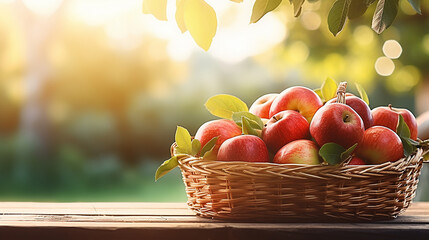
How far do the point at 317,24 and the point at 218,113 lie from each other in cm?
415

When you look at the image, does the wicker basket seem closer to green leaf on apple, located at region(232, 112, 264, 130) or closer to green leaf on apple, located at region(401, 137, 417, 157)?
green leaf on apple, located at region(401, 137, 417, 157)

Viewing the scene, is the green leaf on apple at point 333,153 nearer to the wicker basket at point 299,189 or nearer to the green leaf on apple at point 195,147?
the wicker basket at point 299,189

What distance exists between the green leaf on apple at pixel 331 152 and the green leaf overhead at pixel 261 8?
0.35 meters

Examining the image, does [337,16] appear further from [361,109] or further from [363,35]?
[363,35]

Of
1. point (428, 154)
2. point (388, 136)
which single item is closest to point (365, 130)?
point (388, 136)

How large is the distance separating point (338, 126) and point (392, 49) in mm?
4335

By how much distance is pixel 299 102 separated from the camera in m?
1.33

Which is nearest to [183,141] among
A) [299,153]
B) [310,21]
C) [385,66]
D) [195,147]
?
[195,147]

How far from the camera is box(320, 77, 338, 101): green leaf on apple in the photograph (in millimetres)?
1482

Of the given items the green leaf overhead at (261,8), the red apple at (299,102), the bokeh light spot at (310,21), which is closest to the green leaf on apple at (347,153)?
the red apple at (299,102)

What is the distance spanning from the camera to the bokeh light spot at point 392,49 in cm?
509

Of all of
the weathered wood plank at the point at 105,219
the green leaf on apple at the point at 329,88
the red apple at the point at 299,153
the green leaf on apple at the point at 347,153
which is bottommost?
the weathered wood plank at the point at 105,219

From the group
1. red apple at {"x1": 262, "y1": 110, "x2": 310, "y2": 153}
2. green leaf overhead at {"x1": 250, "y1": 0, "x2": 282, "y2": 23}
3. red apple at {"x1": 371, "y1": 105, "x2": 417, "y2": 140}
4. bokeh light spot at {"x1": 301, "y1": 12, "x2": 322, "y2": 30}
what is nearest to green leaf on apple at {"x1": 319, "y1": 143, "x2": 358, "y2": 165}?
red apple at {"x1": 262, "y1": 110, "x2": 310, "y2": 153}

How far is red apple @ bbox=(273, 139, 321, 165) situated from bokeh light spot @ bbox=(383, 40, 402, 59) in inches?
166
